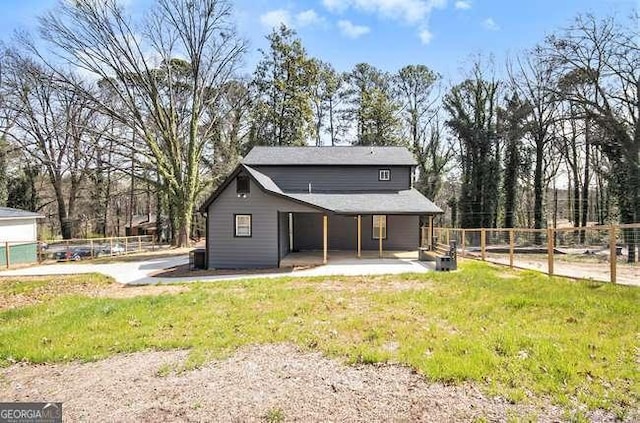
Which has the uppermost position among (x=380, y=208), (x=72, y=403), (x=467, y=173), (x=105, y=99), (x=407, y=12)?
(x=105, y=99)

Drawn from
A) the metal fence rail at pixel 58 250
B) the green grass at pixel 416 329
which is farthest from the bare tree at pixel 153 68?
the green grass at pixel 416 329

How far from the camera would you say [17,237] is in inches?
798

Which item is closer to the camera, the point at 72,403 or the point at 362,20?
the point at 72,403

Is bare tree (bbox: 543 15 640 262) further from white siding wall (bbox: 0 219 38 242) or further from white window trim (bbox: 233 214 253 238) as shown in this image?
white siding wall (bbox: 0 219 38 242)

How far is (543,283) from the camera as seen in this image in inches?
349

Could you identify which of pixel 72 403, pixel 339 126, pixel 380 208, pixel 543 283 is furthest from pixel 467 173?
pixel 72 403

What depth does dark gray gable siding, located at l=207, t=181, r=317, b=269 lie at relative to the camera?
14477mm

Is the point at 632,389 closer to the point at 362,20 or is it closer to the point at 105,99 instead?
the point at 362,20

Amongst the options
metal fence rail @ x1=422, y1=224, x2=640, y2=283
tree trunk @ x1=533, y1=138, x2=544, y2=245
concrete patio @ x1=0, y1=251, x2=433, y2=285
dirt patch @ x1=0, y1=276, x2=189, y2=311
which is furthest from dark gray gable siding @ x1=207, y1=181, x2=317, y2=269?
tree trunk @ x1=533, y1=138, x2=544, y2=245

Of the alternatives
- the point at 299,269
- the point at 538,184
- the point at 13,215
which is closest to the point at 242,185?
the point at 299,269

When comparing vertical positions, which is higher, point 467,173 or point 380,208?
point 467,173

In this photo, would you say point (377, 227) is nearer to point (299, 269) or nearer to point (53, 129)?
point (299, 269)

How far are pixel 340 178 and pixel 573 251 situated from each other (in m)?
11.8

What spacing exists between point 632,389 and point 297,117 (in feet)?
97.9
